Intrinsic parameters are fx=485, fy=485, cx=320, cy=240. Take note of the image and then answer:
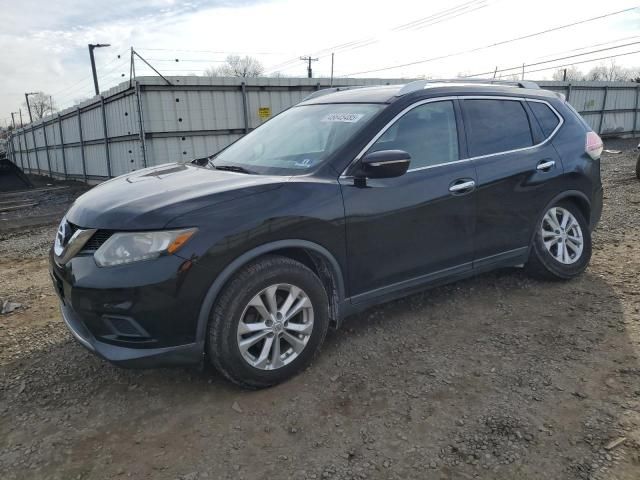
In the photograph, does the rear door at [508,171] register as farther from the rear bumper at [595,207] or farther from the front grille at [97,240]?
the front grille at [97,240]

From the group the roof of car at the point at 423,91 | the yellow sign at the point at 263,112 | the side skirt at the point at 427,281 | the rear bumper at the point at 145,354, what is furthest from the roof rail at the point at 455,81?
the yellow sign at the point at 263,112

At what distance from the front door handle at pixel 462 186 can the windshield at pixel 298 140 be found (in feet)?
2.53

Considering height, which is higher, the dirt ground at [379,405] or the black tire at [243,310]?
the black tire at [243,310]

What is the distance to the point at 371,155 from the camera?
301 centimetres

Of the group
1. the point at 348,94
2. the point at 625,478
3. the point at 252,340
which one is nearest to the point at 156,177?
the point at 252,340

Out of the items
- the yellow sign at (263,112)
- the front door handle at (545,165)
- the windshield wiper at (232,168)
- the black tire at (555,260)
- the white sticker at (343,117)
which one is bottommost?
the black tire at (555,260)

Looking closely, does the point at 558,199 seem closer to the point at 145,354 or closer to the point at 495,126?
the point at 495,126

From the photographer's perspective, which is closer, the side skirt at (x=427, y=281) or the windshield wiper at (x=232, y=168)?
the side skirt at (x=427, y=281)

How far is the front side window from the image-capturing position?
132 inches

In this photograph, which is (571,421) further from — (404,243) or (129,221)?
(129,221)

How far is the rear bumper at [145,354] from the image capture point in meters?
2.58

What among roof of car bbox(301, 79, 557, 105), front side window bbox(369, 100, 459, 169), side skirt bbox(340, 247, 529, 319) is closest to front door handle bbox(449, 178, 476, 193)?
front side window bbox(369, 100, 459, 169)

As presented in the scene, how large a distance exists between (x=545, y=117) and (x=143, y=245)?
3530 millimetres

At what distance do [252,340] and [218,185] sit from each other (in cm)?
93
